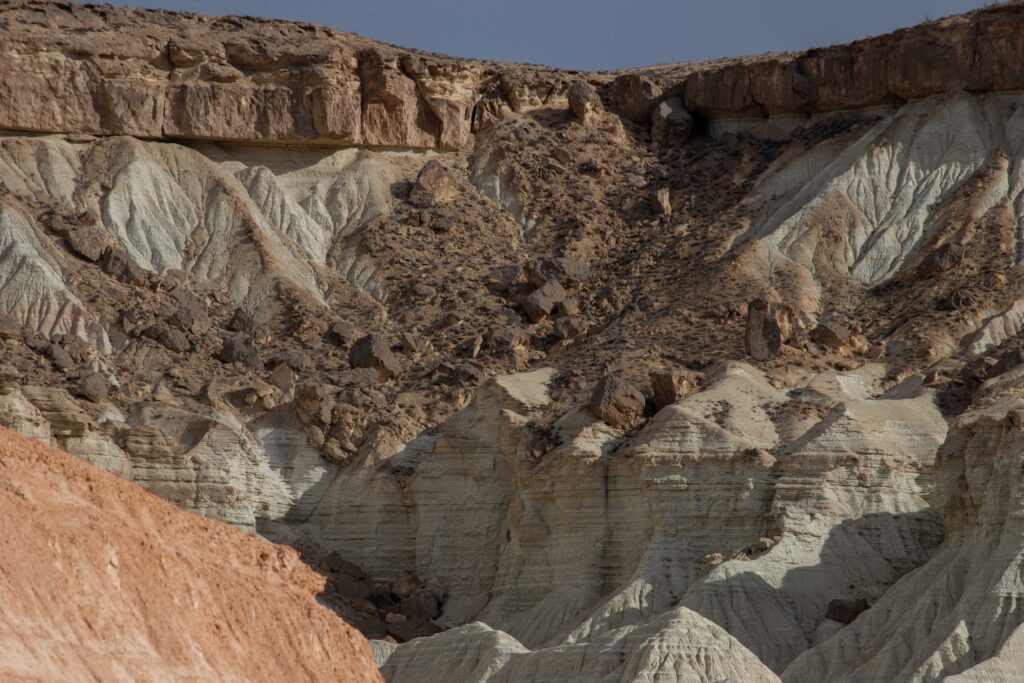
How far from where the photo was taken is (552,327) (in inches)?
3108

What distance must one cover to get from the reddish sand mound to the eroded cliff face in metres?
24.9

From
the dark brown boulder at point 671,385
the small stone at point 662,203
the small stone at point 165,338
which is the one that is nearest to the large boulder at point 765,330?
the dark brown boulder at point 671,385

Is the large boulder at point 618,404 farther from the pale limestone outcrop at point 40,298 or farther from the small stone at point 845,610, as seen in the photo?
the pale limestone outcrop at point 40,298

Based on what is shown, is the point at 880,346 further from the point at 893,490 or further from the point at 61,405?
the point at 61,405

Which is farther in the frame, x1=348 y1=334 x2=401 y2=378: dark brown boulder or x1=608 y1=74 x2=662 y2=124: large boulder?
x1=608 y1=74 x2=662 y2=124: large boulder

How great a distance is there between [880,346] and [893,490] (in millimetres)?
9398

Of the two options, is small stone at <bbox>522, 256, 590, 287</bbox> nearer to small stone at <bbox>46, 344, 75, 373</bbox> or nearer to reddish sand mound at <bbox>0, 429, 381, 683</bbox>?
small stone at <bbox>46, 344, 75, 373</bbox>

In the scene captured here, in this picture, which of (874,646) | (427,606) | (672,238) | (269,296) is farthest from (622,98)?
(874,646)

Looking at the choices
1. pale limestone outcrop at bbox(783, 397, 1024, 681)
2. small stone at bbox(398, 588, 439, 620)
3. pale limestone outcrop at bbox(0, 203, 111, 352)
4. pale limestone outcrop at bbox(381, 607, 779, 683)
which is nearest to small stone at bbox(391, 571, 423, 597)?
small stone at bbox(398, 588, 439, 620)

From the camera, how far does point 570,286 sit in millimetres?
81250

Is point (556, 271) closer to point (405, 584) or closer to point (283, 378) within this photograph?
point (283, 378)

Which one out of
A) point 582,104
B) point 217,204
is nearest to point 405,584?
point 217,204

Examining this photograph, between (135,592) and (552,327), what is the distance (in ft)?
174

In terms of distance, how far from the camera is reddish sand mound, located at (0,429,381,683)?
80.0 feet
